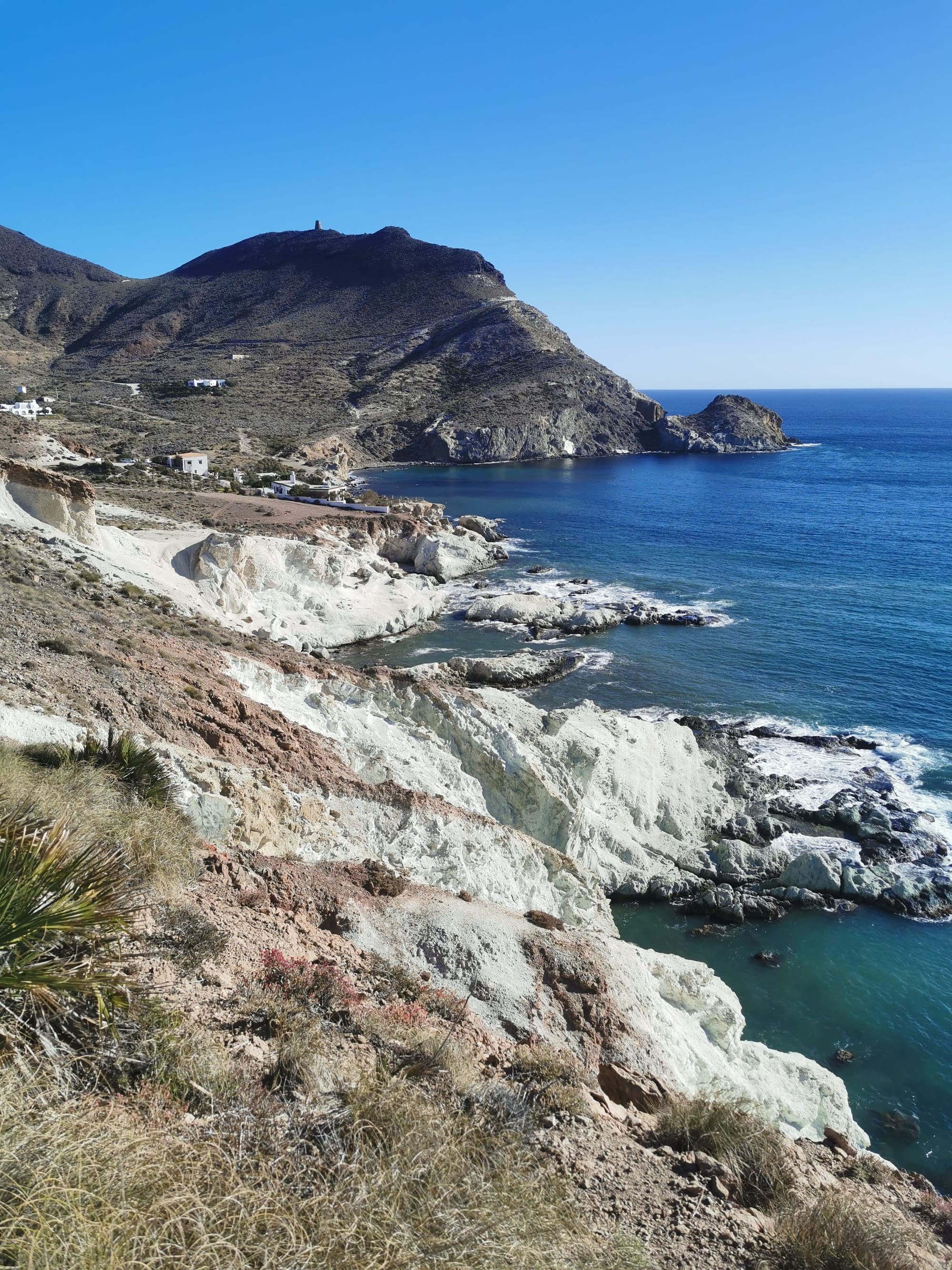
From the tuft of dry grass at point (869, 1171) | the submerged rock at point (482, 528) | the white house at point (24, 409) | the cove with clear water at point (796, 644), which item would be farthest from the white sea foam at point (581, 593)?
the white house at point (24, 409)

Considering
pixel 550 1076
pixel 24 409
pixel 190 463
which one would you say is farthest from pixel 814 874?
pixel 24 409

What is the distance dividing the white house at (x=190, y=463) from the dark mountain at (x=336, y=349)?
17531 millimetres

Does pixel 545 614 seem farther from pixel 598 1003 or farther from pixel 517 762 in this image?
pixel 598 1003

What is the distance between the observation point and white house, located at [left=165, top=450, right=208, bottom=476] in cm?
5856

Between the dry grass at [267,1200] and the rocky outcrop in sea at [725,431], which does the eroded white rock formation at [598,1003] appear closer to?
the dry grass at [267,1200]

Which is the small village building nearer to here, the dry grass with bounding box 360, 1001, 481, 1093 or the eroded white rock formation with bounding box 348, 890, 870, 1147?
the eroded white rock formation with bounding box 348, 890, 870, 1147

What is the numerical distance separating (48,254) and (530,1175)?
183636 millimetres

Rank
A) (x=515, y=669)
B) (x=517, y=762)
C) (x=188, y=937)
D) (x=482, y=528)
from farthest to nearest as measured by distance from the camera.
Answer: (x=482, y=528)
(x=515, y=669)
(x=517, y=762)
(x=188, y=937)

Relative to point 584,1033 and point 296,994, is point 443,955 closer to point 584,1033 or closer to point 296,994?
point 584,1033

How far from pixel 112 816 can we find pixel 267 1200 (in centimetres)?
539

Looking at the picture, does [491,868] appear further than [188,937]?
Yes

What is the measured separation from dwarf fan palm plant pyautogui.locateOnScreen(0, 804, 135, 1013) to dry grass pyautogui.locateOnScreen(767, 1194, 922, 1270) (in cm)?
481

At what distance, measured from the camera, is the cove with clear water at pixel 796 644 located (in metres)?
14.1

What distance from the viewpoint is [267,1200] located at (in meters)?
3.66
